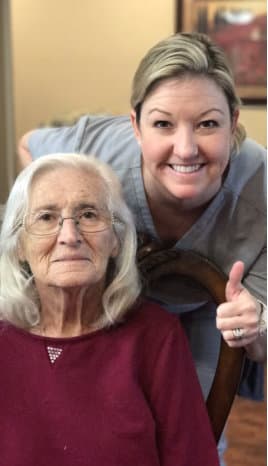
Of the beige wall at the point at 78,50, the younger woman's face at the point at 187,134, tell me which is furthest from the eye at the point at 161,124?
the beige wall at the point at 78,50

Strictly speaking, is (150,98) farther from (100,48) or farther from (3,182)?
(100,48)

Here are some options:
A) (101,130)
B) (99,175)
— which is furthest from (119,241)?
(101,130)

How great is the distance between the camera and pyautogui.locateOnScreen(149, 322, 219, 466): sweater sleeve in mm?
1116

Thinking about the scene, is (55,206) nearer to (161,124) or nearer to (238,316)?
(161,124)

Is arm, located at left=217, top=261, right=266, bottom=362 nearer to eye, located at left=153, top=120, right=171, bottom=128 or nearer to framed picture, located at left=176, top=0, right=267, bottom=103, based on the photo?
eye, located at left=153, top=120, right=171, bottom=128

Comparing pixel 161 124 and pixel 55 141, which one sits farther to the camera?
pixel 55 141

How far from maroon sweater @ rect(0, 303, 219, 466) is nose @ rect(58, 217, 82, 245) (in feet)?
0.55

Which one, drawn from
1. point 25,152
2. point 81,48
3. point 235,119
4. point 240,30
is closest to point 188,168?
point 235,119

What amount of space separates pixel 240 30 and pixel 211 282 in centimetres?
312

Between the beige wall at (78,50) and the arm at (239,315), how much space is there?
329 cm

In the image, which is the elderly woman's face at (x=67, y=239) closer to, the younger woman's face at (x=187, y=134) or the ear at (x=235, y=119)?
the younger woman's face at (x=187, y=134)

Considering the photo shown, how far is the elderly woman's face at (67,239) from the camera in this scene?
113 cm

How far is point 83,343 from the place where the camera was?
1156mm

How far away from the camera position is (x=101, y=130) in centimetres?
147
